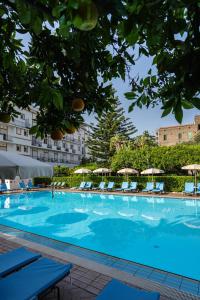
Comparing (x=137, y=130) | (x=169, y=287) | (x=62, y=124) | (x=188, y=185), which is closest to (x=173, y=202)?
(x=188, y=185)

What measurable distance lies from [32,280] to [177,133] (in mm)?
49096

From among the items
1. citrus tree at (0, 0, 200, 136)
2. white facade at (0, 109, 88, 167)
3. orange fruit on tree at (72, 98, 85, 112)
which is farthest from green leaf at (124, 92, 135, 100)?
white facade at (0, 109, 88, 167)

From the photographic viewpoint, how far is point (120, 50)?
218 centimetres

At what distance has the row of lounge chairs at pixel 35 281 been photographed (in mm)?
2713

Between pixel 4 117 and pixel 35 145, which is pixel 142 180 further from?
pixel 35 145

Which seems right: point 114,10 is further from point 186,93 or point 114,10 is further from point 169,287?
point 169,287

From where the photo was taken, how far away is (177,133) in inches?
1912

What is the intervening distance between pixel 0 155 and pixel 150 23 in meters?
4.96

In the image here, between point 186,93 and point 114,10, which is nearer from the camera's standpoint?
point 114,10

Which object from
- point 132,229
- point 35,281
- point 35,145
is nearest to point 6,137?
point 35,145

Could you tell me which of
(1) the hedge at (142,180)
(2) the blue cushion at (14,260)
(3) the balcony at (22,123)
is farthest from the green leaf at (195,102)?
(3) the balcony at (22,123)

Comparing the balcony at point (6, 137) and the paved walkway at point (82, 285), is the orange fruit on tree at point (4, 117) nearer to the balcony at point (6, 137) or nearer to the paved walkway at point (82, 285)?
the paved walkway at point (82, 285)

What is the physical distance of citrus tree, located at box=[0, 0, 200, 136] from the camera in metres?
1.20

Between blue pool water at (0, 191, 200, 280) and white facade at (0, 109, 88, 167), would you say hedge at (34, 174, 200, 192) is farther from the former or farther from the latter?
white facade at (0, 109, 88, 167)
